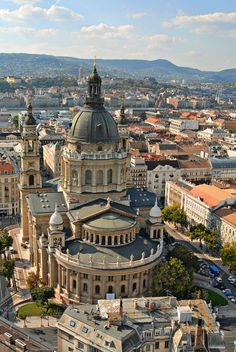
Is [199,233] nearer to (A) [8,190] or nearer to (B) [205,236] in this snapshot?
(B) [205,236]

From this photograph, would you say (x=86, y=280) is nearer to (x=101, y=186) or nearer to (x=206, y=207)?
(x=101, y=186)

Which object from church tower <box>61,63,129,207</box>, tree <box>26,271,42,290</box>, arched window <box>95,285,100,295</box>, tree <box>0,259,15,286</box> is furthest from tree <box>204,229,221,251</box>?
tree <box>0,259,15,286</box>

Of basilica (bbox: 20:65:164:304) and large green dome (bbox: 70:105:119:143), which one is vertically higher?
large green dome (bbox: 70:105:119:143)

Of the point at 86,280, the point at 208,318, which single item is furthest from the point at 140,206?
the point at 208,318

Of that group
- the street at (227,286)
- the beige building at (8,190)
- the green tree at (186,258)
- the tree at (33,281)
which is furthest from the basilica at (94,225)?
the beige building at (8,190)

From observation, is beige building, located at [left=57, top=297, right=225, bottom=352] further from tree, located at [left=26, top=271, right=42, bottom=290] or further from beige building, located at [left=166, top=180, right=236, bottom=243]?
beige building, located at [left=166, top=180, right=236, bottom=243]

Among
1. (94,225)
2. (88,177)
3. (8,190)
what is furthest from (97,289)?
A: (8,190)
